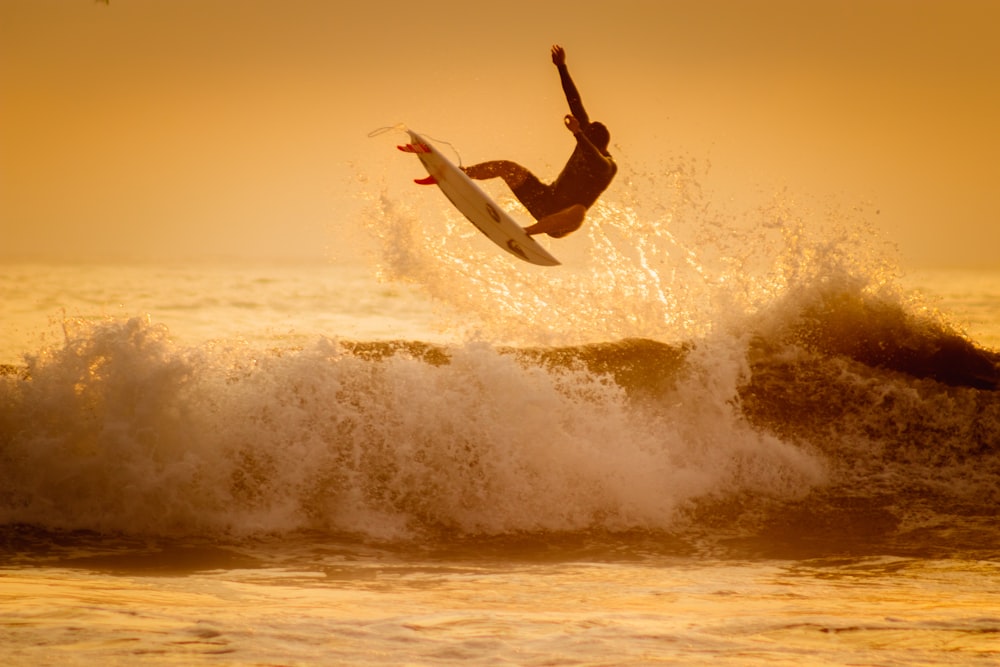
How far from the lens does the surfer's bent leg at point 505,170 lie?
8375 millimetres

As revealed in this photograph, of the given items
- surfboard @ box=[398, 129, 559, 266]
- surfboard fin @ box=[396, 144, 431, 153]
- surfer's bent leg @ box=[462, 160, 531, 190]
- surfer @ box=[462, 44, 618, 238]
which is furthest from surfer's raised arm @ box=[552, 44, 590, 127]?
surfboard fin @ box=[396, 144, 431, 153]

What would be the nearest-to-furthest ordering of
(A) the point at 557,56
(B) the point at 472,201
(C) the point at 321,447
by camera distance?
1. (A) the point at 557,56
2. (C) the point at 321,447
3. (B) the point at 472,201

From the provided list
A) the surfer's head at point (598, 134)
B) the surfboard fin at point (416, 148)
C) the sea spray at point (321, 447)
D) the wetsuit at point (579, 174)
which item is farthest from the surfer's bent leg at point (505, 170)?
the sea spray at point (321, 447)

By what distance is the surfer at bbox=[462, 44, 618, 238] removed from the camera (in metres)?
7.99

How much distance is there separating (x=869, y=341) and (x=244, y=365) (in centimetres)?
605

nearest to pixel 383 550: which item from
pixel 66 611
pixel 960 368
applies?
pixel 66 611

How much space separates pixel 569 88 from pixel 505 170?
900 millimetres

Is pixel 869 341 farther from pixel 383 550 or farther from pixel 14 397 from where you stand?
pixel 14 397

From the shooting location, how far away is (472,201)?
863 cm

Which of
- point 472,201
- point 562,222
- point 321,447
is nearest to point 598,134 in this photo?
point 562,222

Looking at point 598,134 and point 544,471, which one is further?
point 544,471

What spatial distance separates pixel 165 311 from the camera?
24.6m

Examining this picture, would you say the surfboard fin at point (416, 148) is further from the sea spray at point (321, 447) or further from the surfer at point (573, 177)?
the sea spray at point (321, 447)

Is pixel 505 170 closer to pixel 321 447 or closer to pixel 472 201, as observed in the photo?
pixel 472 201
